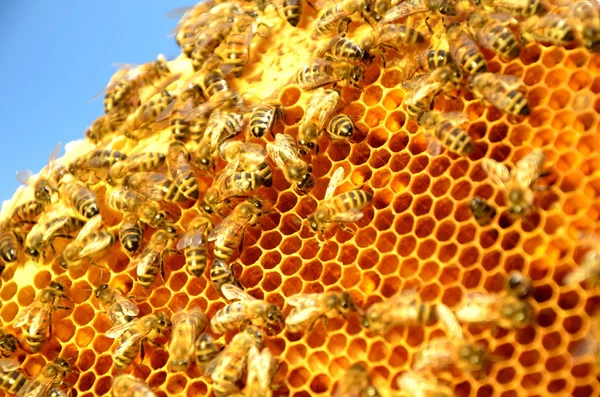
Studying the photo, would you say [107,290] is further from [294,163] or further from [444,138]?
[444,138]

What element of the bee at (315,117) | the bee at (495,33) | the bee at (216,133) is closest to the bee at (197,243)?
the bee at (216,133)

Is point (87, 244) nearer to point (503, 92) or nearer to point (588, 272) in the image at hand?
point (503, 92)

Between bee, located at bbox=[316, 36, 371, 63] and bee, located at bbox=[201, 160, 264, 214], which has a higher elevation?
bee, located at bbox=[316, 36, 371, 63]

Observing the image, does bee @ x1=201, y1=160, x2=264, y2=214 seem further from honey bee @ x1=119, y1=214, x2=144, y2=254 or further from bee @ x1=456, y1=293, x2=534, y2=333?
bee @ x1=456, y1=293, x2=534, y2=333

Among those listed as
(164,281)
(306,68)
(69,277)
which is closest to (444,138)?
(306,68)

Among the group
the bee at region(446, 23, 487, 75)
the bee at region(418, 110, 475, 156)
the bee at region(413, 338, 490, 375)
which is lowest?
the bee at region(413, 338, 490, 375)

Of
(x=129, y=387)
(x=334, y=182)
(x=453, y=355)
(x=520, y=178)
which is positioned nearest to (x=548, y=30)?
(x=520, y=178)

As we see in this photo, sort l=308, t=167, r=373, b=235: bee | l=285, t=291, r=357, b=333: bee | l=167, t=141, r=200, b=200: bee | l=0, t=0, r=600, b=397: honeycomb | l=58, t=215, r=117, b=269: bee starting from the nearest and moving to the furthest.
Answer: l=0, t=0, r=600, b=397: honeycomb
l=285, t=291, r=357, b=333: bee
l=308, t=167, r=373, b=235: bee
l=167, t=141, r=200, b=200: bee
l=58, t=215, r=117, b=269: bee

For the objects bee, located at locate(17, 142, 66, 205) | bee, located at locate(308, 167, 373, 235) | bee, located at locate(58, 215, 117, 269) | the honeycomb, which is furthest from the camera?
bee, located at locate(17, 142, 66, 205)

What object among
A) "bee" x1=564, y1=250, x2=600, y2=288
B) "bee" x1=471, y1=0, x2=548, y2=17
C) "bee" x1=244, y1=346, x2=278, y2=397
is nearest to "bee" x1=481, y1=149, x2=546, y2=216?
"bee" x1=564, y1=250, x2=600, y2=288
